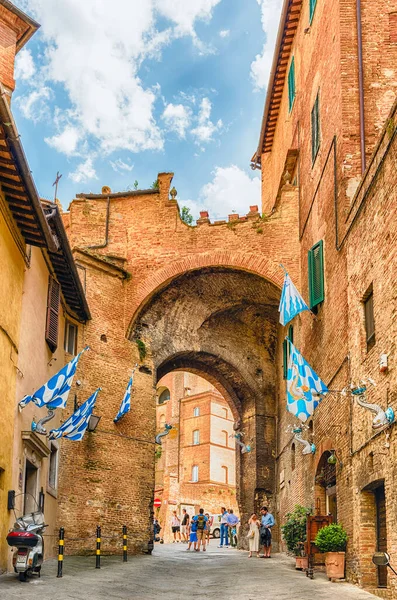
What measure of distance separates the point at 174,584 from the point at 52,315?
6.74 m

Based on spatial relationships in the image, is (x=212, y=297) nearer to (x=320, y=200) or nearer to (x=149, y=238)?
(x=149, y=238)

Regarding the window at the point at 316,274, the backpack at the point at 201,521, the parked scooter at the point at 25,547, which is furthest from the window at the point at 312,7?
the parked scooter at the point at 25,547

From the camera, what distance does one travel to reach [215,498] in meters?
45.8

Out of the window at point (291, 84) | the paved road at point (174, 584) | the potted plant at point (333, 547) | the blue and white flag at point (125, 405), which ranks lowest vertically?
the paved road at point (174, 584)

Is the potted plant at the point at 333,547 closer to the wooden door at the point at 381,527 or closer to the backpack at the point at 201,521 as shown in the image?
the wooden door at the point at 381,527

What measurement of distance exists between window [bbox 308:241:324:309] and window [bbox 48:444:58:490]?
667 centimetres

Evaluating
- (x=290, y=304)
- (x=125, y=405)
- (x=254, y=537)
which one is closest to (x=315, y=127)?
(x=290, y=304)

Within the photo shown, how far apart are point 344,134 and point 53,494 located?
32.5ft

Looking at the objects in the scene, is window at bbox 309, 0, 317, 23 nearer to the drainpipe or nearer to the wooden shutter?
the drainpipe

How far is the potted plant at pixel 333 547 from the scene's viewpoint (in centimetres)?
1295

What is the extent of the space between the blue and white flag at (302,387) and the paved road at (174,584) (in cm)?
301

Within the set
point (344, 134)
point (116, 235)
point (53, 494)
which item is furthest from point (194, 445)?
point (344, 134)

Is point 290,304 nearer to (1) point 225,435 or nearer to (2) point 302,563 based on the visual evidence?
(2) point 302,563

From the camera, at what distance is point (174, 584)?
12.1m
